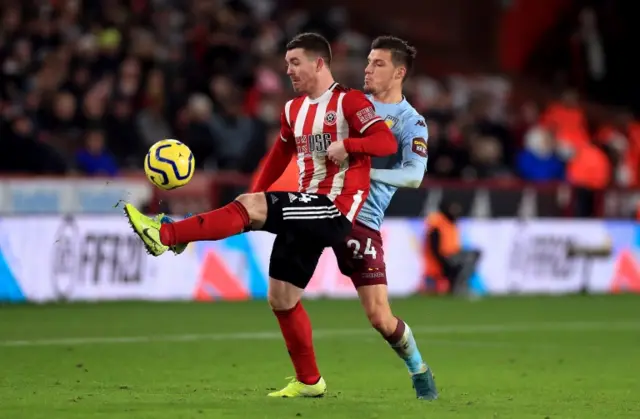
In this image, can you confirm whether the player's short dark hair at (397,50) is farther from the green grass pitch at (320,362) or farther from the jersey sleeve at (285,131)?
the green grass pitch at (320,362)

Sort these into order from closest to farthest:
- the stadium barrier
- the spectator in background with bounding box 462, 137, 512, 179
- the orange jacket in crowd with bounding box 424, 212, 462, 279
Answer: the stadium barrier
the orange jacket in crowd with bounding box 424, 212, 462, 279
the spectator in background with bounding box 462, 137, 512, 179

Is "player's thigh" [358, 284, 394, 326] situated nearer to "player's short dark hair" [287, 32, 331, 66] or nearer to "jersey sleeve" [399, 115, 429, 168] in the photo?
"jersey sleeve" [399, 115, 429, 168]

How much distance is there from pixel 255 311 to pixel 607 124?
12.4 metres

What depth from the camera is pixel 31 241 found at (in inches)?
643

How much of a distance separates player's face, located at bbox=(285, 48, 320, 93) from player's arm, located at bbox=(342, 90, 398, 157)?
24 centimetres

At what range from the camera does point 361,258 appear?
26.1 feet

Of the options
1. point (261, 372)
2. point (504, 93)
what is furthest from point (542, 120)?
point (261, 372)

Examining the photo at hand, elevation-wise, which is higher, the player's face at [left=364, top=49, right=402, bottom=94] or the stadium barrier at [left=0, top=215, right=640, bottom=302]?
the player's face at [left=364, top=49, right=402, bottom=94]

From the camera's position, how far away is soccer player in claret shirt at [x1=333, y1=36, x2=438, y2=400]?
7.97m

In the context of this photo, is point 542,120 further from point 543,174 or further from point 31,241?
point 31,241

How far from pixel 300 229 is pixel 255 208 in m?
0.30

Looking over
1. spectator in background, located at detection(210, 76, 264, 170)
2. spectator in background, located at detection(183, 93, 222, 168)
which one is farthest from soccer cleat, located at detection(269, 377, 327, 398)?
spectator in background, located at detection(210, 76, 264, 170)

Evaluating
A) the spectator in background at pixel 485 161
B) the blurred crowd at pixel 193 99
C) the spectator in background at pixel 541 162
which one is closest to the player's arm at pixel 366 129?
the blurred crowd at pixel 193 99

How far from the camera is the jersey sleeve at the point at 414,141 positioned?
8148mm
